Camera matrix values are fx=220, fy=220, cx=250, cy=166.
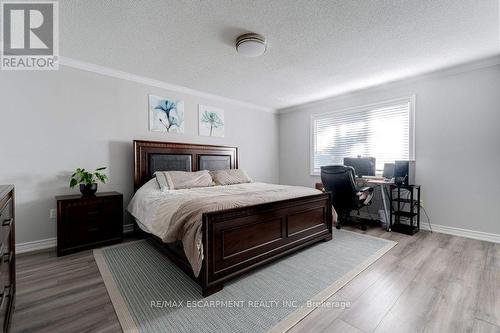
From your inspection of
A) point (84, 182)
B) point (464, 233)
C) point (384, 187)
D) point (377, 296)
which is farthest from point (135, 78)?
point (464, 233)

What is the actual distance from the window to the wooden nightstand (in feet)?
12.9

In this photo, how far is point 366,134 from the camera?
13.8ft

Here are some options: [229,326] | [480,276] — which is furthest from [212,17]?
[480,276]

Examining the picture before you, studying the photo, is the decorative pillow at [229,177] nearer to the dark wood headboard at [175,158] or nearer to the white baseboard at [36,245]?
the dark wood headboard at [175,158]

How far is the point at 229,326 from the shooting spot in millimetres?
1496

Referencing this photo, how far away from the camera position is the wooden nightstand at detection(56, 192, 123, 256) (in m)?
2.58

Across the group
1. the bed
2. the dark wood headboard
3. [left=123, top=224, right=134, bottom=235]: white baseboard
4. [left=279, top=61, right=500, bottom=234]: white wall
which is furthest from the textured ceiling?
[left=123, top=224, right=134, bottom=235]: white baseboard

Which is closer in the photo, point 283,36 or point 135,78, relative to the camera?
point 283,36

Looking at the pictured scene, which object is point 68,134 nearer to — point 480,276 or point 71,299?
point 71,299

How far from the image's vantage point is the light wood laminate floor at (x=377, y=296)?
1491 millimetres

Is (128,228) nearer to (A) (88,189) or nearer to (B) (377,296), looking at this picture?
(A) (88,189)

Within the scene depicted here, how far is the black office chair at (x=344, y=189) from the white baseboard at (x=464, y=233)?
1.00 m

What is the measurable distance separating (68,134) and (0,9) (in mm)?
1384

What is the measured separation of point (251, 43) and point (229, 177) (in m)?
2.15
